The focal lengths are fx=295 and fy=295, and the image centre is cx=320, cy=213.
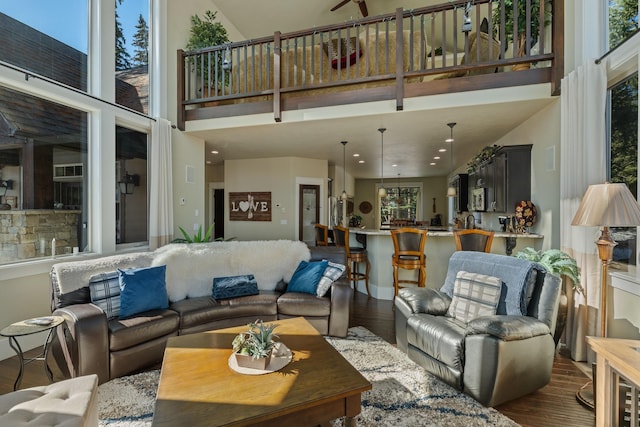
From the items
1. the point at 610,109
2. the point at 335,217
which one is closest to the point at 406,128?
the point at 610,109

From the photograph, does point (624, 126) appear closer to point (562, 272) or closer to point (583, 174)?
point (583, 174)

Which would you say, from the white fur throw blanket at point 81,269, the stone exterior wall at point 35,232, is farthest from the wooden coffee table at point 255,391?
the stone exterior wall at point 35,232

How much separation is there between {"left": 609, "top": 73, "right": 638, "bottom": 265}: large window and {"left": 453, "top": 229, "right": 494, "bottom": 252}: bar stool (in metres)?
1.18

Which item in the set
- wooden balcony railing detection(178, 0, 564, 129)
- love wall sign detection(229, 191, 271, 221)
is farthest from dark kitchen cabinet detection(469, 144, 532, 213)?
love wall sign detection(229, 191, 271, 221)

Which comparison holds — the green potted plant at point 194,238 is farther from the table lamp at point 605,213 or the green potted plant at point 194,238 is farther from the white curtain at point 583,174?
the white curtain at point 583,174

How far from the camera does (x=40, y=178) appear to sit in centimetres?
316

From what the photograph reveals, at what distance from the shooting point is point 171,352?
190cm

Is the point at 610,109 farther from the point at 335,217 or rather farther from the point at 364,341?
the point at 335,217

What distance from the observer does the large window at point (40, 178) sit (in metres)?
2.88

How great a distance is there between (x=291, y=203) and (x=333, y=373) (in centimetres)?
548

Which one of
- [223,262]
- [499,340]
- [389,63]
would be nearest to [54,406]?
[223,262]

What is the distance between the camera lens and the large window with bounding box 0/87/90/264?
2875 millimetres

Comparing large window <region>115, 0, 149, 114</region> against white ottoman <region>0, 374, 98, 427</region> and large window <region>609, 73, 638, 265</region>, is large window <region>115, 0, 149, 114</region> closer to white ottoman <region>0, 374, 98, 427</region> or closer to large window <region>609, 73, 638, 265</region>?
white ottoman <region>0, 374, 98, 427</region>

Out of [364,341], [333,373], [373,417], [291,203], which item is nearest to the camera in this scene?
[333,373]
